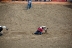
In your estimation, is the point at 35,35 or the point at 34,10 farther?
the point at 34,10

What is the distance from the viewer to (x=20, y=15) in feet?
42.5

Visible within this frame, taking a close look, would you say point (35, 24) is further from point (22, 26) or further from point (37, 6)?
point (37, 6)

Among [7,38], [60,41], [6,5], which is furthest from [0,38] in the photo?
[6,5]

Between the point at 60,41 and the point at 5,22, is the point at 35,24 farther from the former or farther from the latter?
the point at 60,41

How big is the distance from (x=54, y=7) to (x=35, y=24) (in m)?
2.50

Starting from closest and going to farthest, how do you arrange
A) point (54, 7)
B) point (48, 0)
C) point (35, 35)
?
point (35, 35) → point (54, 7) → point (48, 0)

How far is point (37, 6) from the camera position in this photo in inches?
550

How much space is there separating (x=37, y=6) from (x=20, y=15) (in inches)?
55.8

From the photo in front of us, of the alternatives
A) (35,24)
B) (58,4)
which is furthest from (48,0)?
(35,24)

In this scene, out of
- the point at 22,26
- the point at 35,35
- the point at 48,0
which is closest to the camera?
the point at 35,35

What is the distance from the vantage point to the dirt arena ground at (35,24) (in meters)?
9.13

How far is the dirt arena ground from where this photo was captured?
29.9ft

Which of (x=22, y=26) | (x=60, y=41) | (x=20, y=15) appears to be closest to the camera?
(x=60, y=41)

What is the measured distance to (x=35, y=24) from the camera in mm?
11766
